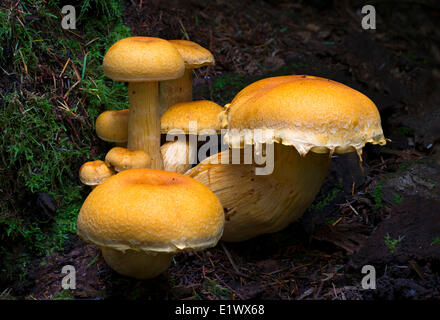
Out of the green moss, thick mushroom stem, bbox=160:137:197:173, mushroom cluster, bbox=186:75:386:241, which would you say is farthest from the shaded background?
thick mushroom stem, bbox=160:137:197:173

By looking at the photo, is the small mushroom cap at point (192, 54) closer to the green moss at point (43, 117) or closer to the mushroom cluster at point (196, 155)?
the mushroom cluster at point (196, 155)

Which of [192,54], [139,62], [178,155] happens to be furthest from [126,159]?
[192,54]

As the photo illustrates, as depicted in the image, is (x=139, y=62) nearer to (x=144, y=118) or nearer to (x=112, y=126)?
(x=144, y=118)

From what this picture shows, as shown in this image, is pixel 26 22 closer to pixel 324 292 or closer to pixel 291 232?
pixel 291 232

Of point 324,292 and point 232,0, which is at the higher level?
point 232,0

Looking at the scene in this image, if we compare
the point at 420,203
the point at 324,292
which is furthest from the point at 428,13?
the point at 324,292
